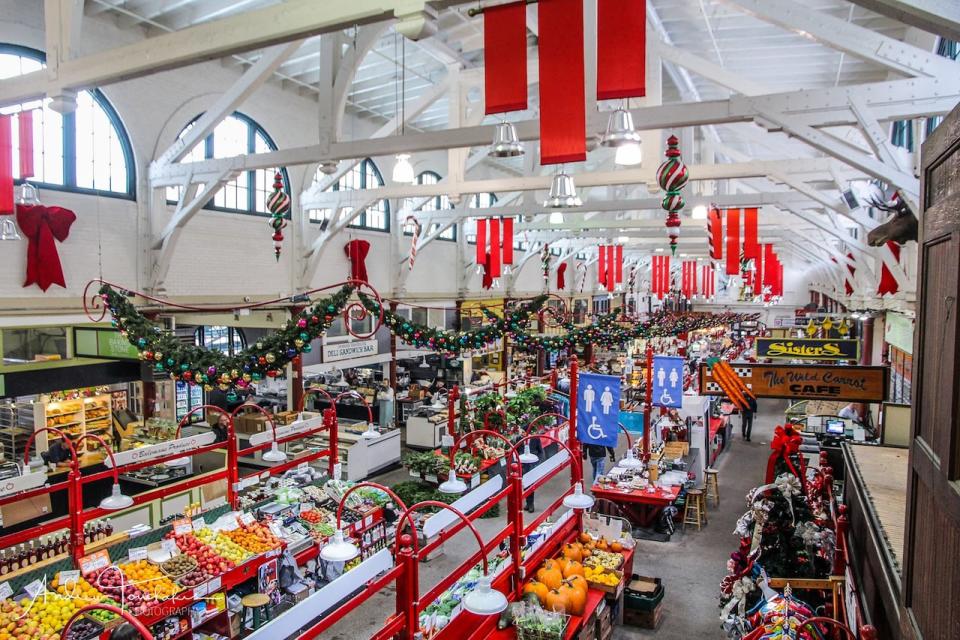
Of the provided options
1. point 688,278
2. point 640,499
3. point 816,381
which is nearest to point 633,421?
point 640,499

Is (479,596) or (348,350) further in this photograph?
(348,350)

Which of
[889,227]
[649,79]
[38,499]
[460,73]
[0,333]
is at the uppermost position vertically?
[460,73]

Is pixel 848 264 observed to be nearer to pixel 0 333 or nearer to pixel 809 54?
pixel 809 54

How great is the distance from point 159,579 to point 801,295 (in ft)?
168

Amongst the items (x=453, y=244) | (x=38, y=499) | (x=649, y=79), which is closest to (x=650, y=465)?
(x=649, y=79)

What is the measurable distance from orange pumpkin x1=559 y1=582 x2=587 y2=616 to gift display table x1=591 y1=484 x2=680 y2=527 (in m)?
3.98

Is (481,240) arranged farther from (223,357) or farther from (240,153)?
(223,357)

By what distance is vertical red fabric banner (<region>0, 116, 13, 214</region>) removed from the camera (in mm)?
5555

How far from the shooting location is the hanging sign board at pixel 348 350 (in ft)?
37.4

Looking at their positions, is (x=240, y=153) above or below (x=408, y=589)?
above

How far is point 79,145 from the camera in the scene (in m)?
10.3

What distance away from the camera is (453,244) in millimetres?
21047

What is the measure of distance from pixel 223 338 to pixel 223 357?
10622 mm

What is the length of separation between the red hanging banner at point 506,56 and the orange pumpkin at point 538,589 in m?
4.43
